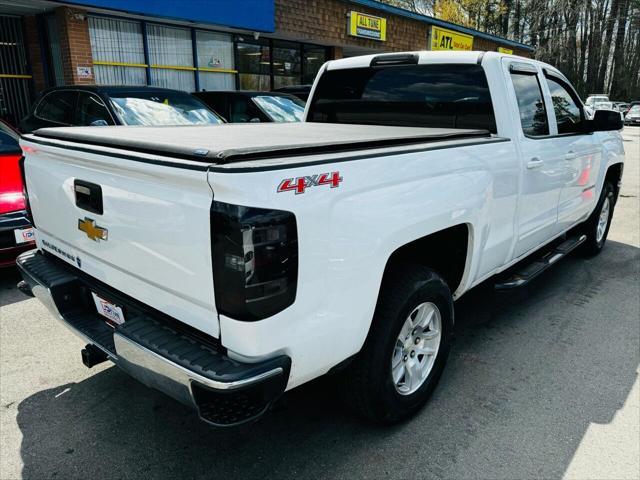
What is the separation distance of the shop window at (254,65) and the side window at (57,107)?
8.40 meters

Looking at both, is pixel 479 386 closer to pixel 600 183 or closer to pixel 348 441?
pixel 348 441

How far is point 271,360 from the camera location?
1.93 meters

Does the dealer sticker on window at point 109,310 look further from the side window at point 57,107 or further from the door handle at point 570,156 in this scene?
the side window at point 57,107

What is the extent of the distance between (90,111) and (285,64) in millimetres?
11704

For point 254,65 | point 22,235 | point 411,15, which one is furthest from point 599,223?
point 411,15

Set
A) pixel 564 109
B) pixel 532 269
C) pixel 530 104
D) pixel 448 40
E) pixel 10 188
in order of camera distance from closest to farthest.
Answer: pixel 530 104
pixel 532 269
pixel 564 109
pixel 10 188
pixel 448 40

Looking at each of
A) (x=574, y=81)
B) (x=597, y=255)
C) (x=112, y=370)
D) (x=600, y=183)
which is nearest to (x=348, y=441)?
(x=112, y=370)

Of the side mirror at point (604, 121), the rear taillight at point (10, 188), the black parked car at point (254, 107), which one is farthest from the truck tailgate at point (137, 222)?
the black parked car at point (254, 107)

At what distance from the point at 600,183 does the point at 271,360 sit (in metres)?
4.62

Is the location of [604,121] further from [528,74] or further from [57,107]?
[57,107]

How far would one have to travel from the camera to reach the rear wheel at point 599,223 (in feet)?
18.1

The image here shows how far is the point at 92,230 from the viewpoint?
2.46 m

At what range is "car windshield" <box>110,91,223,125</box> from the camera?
6.70 meters

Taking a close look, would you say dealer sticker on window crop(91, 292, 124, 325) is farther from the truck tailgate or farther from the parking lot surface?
the parking lot surface
